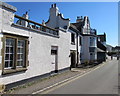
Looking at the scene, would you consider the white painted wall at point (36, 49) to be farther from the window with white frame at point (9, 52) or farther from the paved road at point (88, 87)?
the paved road at point (88, 87)

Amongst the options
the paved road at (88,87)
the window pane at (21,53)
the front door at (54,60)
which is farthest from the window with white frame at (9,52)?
the front door at (54,60)

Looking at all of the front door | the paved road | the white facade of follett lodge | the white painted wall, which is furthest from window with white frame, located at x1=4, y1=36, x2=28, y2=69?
the front door

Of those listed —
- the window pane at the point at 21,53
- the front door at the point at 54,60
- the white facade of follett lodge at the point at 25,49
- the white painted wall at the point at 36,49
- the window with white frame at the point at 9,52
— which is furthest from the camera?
the front door at the point at 54,60

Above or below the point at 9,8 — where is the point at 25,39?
below

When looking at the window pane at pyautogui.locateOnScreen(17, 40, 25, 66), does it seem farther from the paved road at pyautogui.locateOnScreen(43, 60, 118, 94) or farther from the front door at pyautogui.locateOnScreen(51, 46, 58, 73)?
the front door at pyautogui.locateOnScreen(51, 46, 58, 73)

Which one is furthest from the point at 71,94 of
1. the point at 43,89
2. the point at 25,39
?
the point at 25,39

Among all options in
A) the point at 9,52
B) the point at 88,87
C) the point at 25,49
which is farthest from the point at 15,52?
the point at 88,87

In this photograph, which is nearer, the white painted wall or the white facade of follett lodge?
the white facade of follett lodge

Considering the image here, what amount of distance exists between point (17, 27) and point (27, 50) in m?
1.69

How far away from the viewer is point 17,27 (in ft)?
28.8

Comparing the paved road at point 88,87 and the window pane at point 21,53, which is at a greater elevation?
the window pane at point 21,53

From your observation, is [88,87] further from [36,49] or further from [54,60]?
[54,60]

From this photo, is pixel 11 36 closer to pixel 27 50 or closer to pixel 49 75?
pixel 27 50


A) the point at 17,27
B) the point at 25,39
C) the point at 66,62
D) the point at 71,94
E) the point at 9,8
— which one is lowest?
the point at 71,94
